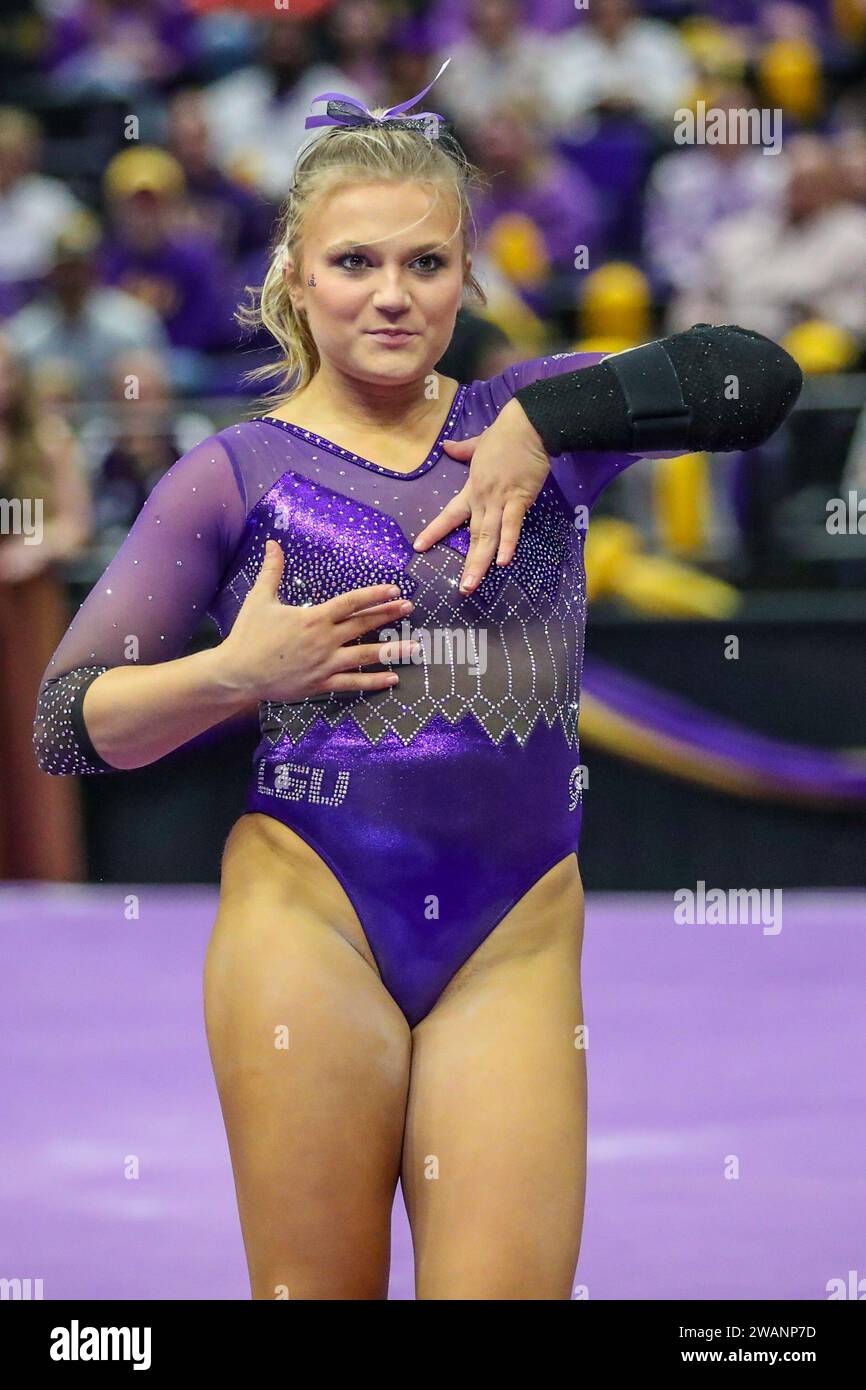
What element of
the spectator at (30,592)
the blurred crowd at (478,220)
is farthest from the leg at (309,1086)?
the spectator at (30,592)

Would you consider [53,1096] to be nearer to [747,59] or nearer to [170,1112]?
[170,1112]

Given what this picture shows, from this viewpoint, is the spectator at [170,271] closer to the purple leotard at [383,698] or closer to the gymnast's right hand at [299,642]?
the purple leotard at [383,698]

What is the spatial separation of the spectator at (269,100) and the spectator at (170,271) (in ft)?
2.44

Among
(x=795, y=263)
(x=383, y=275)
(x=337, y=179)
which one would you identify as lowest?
(x=383, y=275)

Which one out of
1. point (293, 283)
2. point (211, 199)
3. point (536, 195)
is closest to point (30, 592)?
point (211, 199)

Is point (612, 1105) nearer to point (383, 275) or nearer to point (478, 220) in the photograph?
point (383, 275)

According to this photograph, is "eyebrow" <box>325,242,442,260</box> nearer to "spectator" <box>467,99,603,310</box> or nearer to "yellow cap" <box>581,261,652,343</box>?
"yellow cap" <box>581,261,652,343</box>

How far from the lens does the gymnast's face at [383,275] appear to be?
2.26 meters

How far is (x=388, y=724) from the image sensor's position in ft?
7.33

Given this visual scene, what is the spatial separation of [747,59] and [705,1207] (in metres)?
6.71

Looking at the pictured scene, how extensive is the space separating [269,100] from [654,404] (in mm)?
→ 7881

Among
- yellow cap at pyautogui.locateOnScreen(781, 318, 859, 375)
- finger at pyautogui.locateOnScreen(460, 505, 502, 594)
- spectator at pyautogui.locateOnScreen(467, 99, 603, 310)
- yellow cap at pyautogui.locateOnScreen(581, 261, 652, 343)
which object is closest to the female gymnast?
finger at pyautogui.locateOnScreen(460, 505, 502, 594)

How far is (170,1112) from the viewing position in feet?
14.8

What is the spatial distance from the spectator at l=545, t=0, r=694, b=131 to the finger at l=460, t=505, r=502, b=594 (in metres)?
7.17
